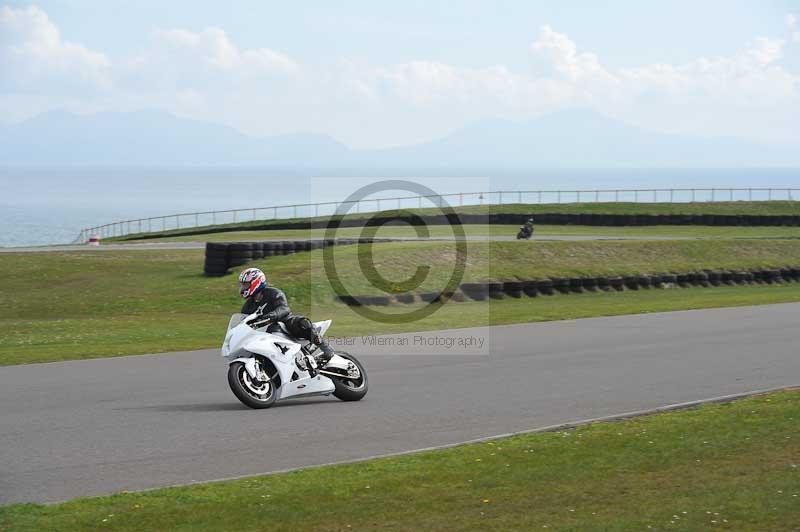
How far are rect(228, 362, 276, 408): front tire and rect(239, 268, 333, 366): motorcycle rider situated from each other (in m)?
0.57

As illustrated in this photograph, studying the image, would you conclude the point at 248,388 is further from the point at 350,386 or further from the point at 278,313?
the point at 350,386

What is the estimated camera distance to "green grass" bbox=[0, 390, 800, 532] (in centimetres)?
724

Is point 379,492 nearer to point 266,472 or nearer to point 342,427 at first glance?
point 266,472

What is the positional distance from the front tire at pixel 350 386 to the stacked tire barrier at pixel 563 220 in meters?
41.9

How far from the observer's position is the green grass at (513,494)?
23.8 ft

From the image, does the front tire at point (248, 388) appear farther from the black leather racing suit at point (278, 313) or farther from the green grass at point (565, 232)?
the green grass at point (565, 232)

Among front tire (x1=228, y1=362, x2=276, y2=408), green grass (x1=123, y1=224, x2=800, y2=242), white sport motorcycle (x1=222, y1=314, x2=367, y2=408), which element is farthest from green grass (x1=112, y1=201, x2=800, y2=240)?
front tire (x1=228, y1=362, x2=276, y2=408)

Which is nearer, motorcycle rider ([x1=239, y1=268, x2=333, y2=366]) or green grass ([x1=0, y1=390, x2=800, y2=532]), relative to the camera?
green grass ([x1=0, y1=390, x2=800, y2=532])

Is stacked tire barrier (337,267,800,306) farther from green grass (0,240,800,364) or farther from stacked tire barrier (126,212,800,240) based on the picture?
stacked tire barrier (126,212,800,240)

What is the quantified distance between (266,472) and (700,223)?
47038 mm

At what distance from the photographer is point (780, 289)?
32.1m

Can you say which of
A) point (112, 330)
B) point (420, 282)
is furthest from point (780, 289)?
point (112, 330)

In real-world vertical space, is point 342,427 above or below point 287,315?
below

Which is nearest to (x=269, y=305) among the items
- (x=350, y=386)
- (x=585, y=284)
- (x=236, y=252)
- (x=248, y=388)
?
(x=248, y=388)
